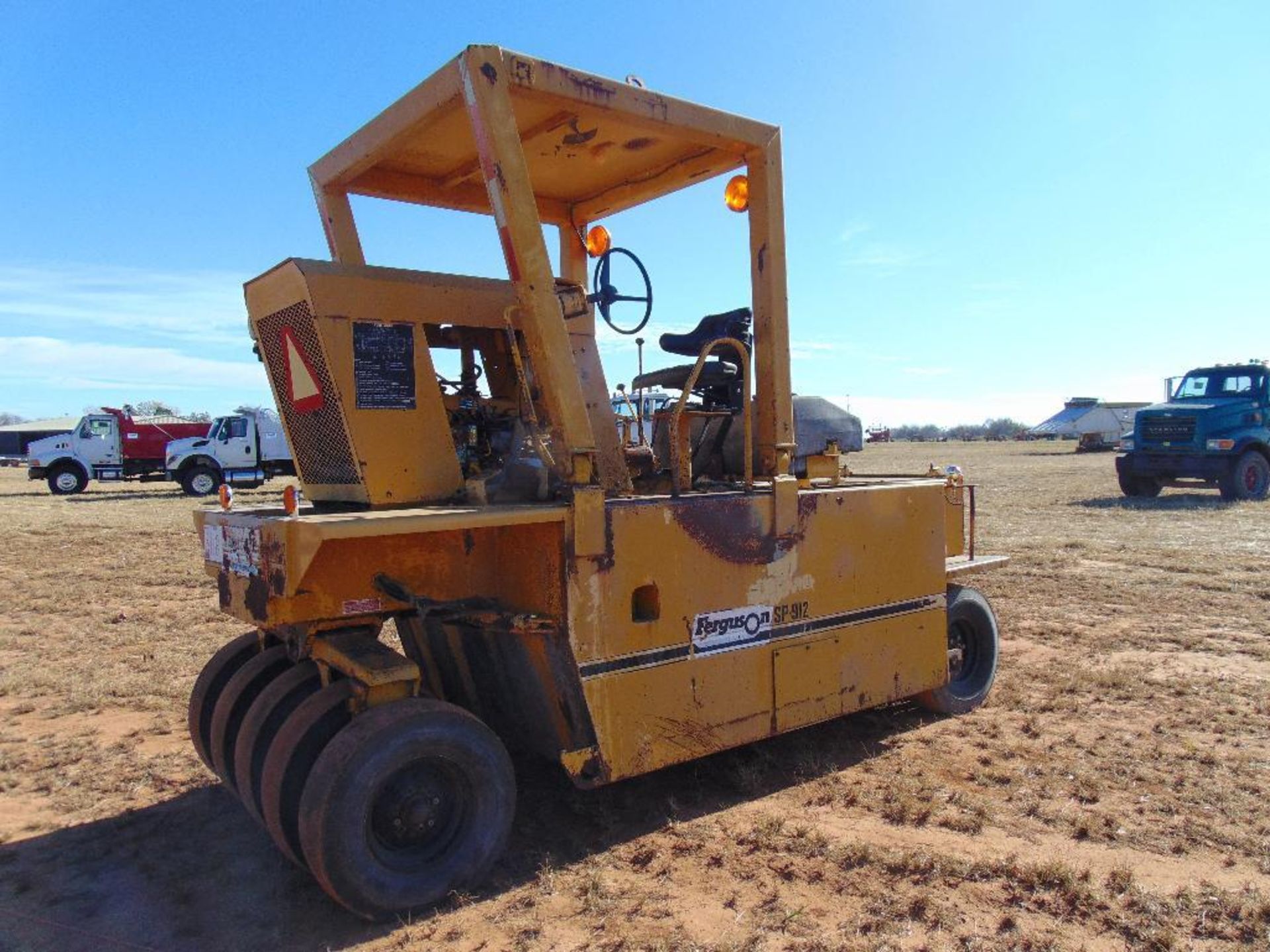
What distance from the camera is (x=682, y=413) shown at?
4281mm

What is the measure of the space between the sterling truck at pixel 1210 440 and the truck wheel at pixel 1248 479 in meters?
0.01

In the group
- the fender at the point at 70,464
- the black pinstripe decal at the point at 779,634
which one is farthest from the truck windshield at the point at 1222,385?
the fender at the point at 70,464

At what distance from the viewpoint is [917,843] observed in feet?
12.8

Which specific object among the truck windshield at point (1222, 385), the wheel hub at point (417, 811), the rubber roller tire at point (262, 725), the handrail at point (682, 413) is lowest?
the wheel hub at point (417, 811)

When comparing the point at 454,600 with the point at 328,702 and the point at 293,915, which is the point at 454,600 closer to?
the point at 328,702

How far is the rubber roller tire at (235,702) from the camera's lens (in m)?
4.26

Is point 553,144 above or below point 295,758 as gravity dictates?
above

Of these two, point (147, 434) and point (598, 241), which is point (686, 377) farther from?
point (147, 434)

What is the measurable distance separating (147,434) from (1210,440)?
25.6 metres

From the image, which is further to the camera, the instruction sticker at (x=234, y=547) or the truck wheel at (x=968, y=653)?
the truck wheel at (x=968, y=653)

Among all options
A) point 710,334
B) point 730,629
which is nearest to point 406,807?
point 730,629

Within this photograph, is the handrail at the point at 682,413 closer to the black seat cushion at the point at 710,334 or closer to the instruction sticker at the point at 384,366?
the black seat cushion at the point at 710,334

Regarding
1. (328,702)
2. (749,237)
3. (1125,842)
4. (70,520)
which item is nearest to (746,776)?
(1125,842)

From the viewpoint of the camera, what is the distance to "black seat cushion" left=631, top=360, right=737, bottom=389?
4.75 m
